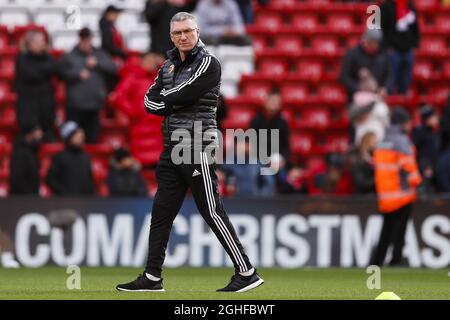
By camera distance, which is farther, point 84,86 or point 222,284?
point 84,86

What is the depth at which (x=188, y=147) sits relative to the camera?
10484mm

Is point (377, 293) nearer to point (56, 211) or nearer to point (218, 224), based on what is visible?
point (218, 224)

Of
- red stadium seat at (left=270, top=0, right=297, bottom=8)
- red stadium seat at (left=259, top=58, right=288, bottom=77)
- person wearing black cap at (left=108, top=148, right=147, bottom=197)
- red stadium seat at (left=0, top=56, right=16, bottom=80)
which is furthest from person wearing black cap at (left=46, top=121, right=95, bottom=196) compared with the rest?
red stadium seat at (left=270, top=0, right=297, bottom=8)

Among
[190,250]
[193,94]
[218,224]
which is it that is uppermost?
[193,94]

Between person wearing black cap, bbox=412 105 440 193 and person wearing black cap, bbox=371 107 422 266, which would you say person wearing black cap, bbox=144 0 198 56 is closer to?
person wearing black cap, bbox=412 105 440 193

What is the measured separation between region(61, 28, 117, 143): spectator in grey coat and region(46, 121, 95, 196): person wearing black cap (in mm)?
1653

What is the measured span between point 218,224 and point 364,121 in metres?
8.60

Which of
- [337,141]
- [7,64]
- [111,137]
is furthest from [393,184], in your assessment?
[7,64]

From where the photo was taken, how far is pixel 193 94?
409 inches

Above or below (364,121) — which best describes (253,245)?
below

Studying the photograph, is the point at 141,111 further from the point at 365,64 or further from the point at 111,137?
the point at 365,64

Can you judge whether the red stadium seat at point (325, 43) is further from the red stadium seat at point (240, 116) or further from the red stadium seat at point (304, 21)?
the red stadium seat at point (240, 116)

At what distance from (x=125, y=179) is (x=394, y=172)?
380cm
